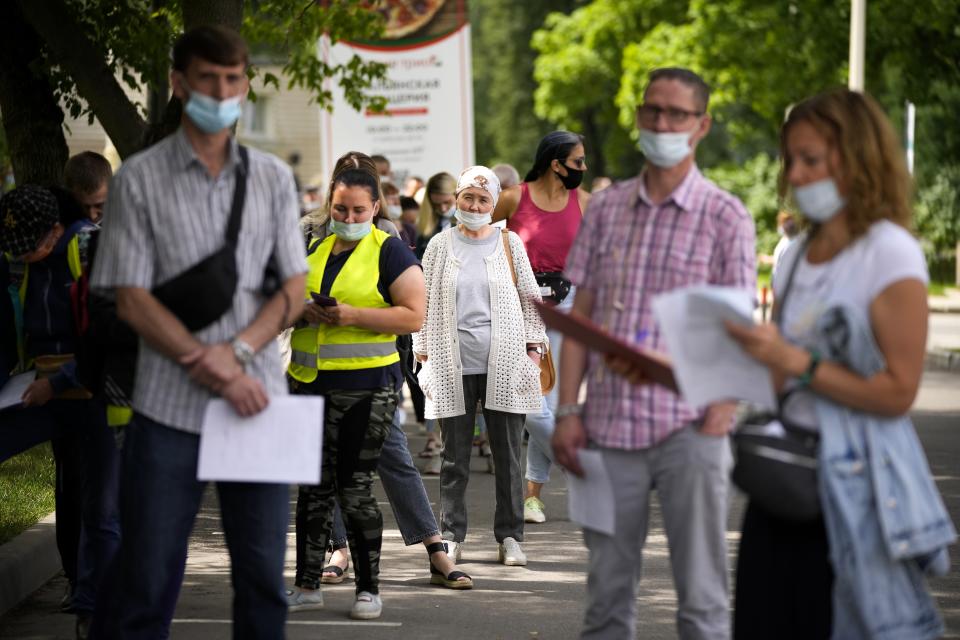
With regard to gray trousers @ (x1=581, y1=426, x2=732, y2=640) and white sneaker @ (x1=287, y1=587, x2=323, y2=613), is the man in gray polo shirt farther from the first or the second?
white sneaker @ (x1=287, y1=587, x2=323, y2=613)

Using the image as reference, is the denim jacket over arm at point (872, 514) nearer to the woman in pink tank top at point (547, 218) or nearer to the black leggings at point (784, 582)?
the black leggings at point (784, 582)

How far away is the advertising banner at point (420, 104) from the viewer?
65.6ft

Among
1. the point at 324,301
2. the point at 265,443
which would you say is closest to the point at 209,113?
the point at 265,443

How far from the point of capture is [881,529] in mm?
3844

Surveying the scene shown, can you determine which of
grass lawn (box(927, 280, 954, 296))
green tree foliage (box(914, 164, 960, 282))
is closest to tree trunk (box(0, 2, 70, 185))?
grass lawn (box(927, 280, 954, 296))

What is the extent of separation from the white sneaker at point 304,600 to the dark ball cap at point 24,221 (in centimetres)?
199

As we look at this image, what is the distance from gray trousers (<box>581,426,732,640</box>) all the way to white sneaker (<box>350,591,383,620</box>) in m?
2.35

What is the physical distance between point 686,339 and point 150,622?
69.4 inches

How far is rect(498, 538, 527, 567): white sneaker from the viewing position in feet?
26.5

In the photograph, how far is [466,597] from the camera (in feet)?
24.1

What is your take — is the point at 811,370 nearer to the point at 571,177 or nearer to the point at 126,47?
the point at 571,177

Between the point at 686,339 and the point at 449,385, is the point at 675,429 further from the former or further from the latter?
the point at 449,385

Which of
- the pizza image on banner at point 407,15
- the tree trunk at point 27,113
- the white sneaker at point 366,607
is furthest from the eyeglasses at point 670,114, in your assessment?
the pizza image on banner at point 407,15

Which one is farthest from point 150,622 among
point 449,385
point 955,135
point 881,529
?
point 955,135
